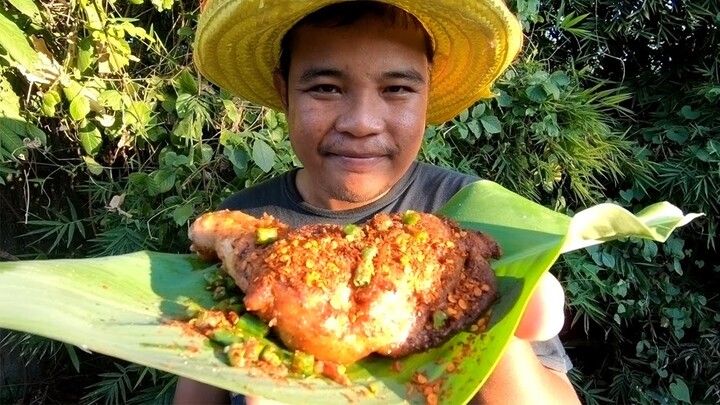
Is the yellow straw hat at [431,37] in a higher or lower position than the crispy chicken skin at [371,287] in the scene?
higher

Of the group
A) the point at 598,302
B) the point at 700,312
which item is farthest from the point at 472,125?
the point at 700,312

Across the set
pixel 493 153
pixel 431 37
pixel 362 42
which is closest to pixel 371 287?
pixel 362 42

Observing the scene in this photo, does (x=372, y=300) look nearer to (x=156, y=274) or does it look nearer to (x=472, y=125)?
(x=156, y=274)

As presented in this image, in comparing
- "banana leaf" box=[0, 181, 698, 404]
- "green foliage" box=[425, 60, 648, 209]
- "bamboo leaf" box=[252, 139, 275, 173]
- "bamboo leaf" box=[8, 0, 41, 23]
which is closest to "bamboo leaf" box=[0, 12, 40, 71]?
"bamboo leaf" box=[8, 0, 41, 23]

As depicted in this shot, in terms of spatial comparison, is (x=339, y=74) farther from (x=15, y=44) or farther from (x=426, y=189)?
(x=15, y=44)

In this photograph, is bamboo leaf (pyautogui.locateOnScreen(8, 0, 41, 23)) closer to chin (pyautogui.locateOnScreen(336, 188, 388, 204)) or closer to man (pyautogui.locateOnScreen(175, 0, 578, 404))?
man (pyautogui.locateOnScreen(175, 0, 578, 404))

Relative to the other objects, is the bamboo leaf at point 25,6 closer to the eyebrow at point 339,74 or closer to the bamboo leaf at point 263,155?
the bamboo leaf at point 263,155

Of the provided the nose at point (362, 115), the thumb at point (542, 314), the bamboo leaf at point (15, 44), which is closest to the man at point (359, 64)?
the nose at point (362, 115)
